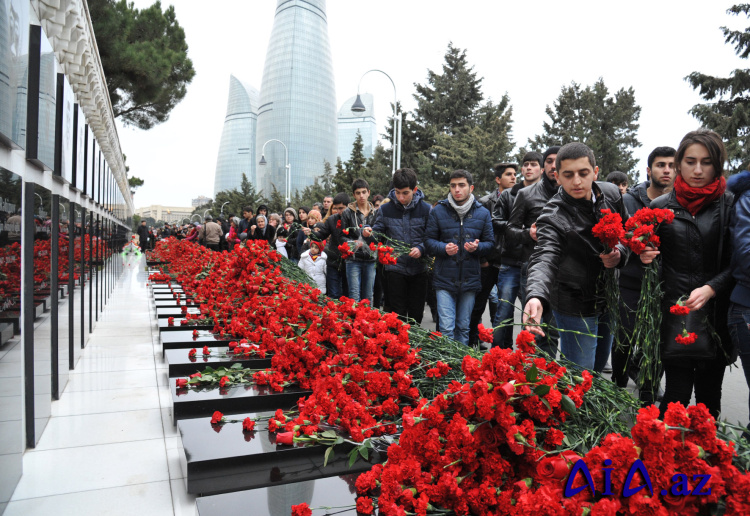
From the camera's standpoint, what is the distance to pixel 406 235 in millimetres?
5895

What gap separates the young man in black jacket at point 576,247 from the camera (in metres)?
2.97

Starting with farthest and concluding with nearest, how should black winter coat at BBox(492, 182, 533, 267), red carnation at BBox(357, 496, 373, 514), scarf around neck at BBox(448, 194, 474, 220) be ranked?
black winter coat at BBox(492, 182, 533, 267) < scarf around neck at BBox(448, 194, 474, 220) < red carnation at BBox(357, 496, 373, 514)

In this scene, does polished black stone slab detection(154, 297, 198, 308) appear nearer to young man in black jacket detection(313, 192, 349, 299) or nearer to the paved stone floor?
young man in black jacket detection(313, 192, 349, 299)

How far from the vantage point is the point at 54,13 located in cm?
594

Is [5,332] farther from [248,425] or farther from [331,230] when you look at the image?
[331,230]

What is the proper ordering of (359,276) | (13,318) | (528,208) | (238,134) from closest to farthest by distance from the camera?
(13,318) < (528,208) < (359,276) < (238,134)

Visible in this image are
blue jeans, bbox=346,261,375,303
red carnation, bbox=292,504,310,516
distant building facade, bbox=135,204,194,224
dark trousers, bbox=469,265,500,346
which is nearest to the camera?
red carnation, bbox=292,504,310,516

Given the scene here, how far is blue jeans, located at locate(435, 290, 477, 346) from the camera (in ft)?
17.1

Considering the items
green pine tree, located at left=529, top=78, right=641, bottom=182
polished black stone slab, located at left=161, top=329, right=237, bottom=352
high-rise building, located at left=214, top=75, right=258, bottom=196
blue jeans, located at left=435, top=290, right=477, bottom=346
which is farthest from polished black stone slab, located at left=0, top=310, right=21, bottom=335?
high-rise building, located at left=214, top=75, right=258, bottom=196

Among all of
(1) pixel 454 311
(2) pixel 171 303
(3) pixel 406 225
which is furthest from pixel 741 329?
(2) pixel 171 303

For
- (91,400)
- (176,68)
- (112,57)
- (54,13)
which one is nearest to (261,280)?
(91,400)

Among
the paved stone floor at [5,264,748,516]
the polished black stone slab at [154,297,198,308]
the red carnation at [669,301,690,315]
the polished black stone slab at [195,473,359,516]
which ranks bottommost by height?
the paved stone floor at [5,264,748,516]

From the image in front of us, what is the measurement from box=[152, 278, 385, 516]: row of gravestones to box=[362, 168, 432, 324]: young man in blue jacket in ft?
7.38

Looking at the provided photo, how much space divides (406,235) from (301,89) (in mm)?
71059
